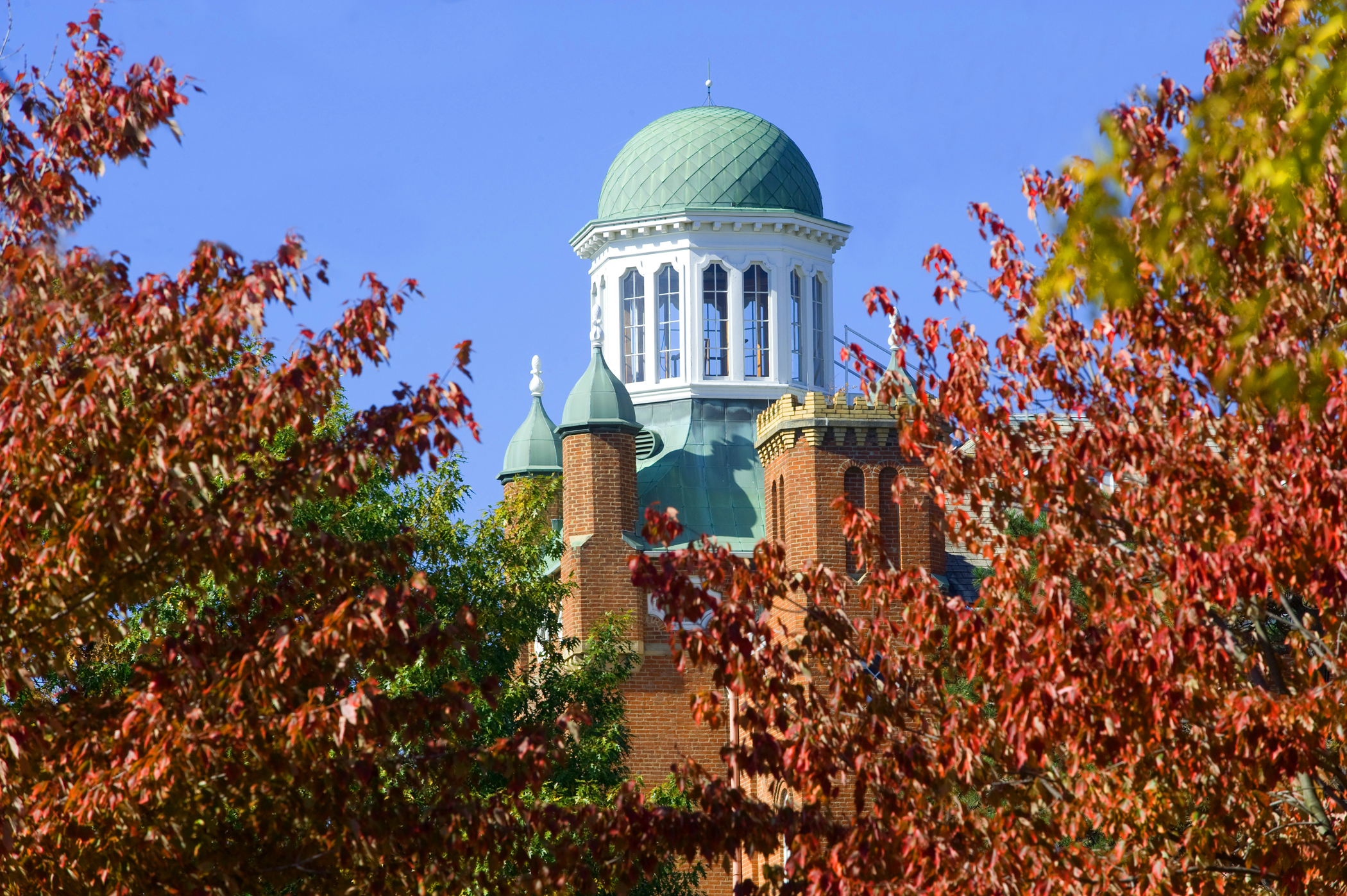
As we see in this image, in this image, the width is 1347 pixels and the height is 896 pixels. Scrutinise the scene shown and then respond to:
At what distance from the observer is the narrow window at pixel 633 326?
1860 inches

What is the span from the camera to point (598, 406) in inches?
1580

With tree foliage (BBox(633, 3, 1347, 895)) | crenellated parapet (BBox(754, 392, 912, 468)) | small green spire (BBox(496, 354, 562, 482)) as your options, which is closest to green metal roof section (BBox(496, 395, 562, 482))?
small green spire (BBox(496, 354, 562, 482))

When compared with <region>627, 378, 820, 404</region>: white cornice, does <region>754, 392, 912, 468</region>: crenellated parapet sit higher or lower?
lower

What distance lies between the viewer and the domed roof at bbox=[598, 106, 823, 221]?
A: 46.9m

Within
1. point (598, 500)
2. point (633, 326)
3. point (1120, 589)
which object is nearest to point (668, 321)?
point (633, 326)

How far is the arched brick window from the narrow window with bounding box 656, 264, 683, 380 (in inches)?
387

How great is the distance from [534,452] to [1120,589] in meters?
34.9

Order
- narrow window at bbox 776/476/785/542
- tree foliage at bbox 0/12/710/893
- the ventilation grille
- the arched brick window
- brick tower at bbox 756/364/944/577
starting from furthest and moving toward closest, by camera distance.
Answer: the ventilation grille
narrow window at bbox 776/476/785/542
the arched brick window
brick tower at bbox 756/364/944/577
tree foliage at bbox 0/12/710/893

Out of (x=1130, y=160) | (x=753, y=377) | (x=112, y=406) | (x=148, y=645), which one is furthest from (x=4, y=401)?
(x=753, y=377)

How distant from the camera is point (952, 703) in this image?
484 inches

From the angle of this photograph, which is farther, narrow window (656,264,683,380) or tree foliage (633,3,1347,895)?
narrow window (656,264,683,380)

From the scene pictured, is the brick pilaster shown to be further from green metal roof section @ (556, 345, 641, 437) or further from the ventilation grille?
the ventilation grille

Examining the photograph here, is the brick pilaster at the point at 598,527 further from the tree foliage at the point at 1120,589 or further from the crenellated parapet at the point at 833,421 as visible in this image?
the tree foliage at the point at 1120,589

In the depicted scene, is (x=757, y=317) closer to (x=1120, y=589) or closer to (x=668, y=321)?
(x=668, y=321)
